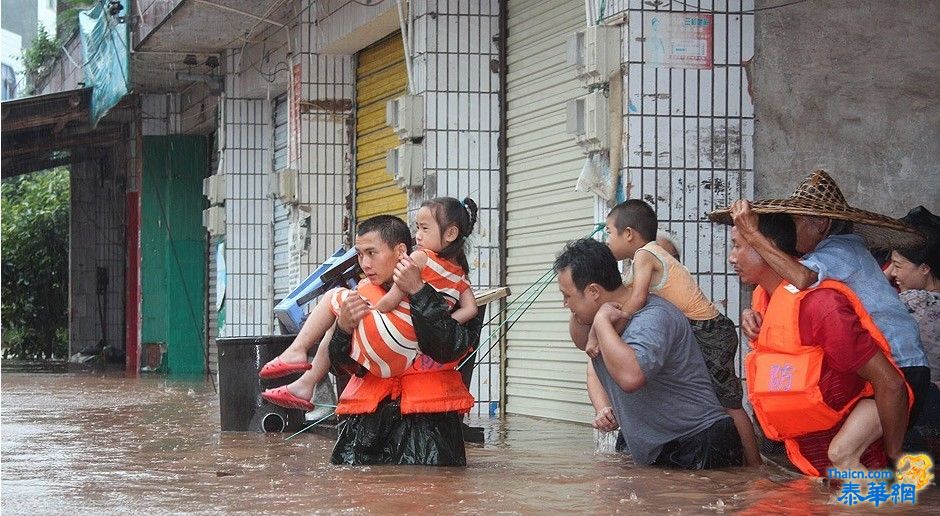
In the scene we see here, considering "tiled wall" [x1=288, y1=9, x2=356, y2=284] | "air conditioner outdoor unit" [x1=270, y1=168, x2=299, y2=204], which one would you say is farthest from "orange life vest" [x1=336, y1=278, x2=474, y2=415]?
"air conditioner outdoor unit" [x1=270, y1=168, x2=299, y2=204]

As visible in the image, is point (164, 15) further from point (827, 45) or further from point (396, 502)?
point (396, 502)

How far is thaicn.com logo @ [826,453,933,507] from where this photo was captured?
206 inches

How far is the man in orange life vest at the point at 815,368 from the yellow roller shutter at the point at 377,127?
801cm

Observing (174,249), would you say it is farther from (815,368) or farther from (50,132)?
(815,368)

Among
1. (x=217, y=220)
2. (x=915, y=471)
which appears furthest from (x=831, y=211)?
(x=217, y=220)

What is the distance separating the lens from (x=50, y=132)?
74.7 ft

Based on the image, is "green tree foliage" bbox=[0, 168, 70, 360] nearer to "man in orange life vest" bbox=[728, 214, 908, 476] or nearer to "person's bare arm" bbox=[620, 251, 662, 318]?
"person's bare arm" bbox=[620, 251, 662, 318]

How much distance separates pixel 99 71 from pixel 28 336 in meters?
12.5

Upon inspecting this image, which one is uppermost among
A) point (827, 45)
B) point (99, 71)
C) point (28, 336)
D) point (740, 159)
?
point (99, 71)

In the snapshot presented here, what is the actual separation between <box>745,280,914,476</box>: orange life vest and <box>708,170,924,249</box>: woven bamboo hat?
335mm

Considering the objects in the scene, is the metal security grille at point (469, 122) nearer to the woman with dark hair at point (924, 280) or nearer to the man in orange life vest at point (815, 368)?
the woman with dark hair at point (924, 280)

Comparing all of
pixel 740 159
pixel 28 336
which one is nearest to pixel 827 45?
pixel 740 159

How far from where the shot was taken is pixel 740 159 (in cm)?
852

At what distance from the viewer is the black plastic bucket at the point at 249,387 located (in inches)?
373
